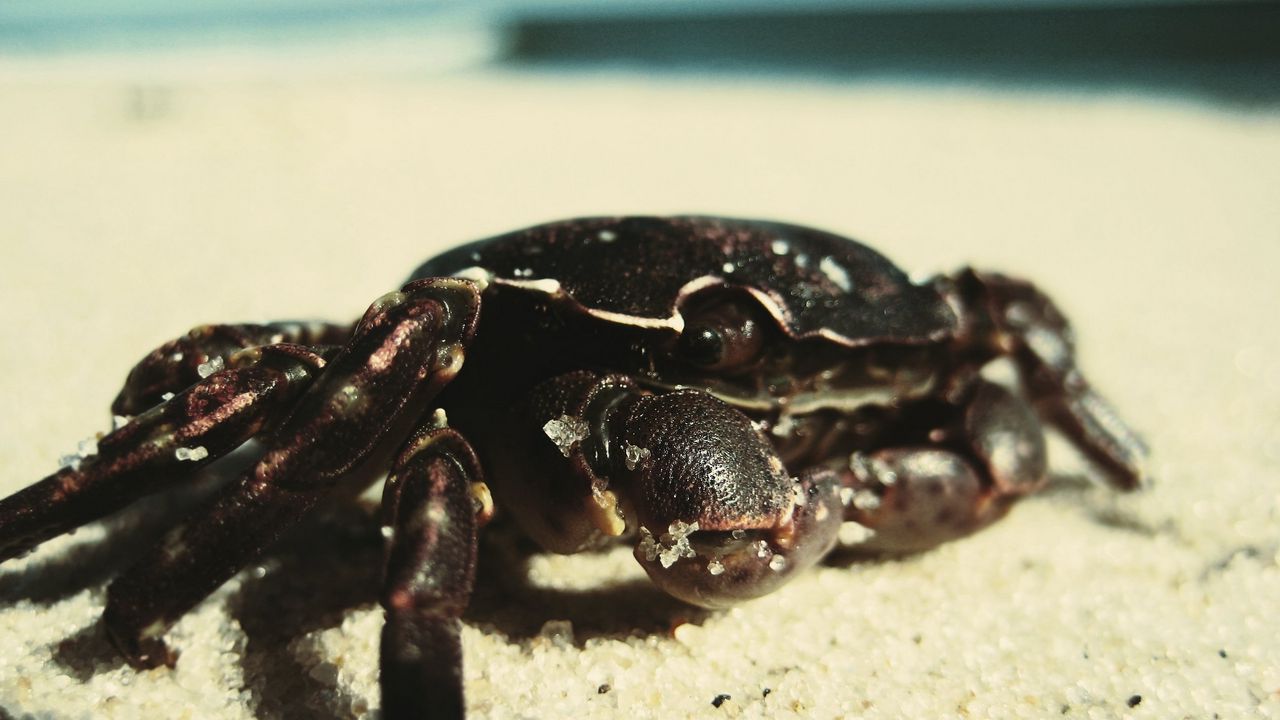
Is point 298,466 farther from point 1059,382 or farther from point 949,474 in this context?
point 1059,382

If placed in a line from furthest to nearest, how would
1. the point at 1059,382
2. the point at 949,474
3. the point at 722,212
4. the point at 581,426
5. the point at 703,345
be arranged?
the point at 722,212
the point at 1059,382
the point at 949,474
the point at 703,345
the point at 581,426

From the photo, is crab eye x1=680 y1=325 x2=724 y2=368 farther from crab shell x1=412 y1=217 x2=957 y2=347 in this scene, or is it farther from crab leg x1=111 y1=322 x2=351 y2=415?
crab leg x1=111 y1=322 x2=351 y2=415

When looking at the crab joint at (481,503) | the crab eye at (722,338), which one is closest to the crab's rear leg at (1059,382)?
the crab eye at (722,338)

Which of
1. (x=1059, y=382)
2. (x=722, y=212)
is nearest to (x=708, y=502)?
(x=1059, y=382)

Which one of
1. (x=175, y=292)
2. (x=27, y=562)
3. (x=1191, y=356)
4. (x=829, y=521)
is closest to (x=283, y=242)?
(x=175, y=292)

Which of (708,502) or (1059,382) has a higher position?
(708,502)

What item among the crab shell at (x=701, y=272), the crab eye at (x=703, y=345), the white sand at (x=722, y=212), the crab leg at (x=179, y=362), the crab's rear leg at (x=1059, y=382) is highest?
the crab shell at (x=701, y=272)

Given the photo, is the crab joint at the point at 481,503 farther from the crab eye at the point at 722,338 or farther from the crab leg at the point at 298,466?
the crab eye at the point at 722,338
